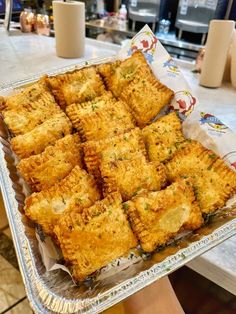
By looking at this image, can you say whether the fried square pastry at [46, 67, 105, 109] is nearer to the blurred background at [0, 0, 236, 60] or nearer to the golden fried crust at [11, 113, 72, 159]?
the golden fried crust at [11, 113, 72, 159]

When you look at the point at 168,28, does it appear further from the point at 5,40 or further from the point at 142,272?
the point at 142,272

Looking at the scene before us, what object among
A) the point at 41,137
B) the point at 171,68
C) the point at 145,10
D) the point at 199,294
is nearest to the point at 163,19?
the point at 145,10

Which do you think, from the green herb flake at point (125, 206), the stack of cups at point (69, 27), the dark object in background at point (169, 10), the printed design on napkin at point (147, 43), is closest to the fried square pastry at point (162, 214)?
the green herb flake at point (125, 206)

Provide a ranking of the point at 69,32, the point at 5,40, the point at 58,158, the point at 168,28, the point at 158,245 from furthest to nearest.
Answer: the point at 168,28 < the point at 5,40 < the point at 69,32 < the point at 58,158 < the point at 158,245

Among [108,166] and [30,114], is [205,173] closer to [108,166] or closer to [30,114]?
[108,166]

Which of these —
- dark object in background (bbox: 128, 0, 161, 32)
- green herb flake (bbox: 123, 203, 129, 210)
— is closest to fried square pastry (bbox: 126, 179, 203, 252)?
green herb flake (bbox: 123, 203, 129, 210)

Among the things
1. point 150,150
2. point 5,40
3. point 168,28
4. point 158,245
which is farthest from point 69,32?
point 168,28
